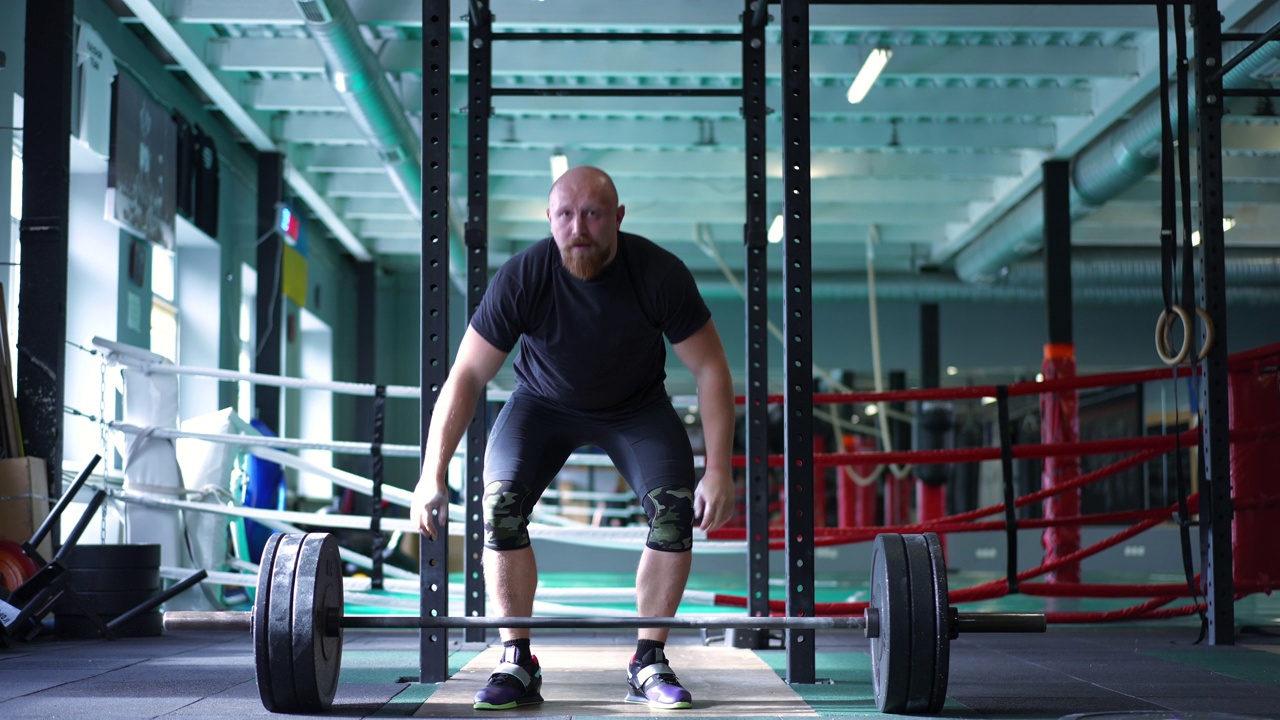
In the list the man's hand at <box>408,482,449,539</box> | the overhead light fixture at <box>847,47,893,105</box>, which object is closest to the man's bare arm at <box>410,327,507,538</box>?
the man's hand at <box>408,482,449,539</box>

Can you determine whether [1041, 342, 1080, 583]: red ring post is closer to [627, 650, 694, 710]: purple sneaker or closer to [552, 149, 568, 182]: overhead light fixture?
[552, 149, 568, 182]: overhead light fixture

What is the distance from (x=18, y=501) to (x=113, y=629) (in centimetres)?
63

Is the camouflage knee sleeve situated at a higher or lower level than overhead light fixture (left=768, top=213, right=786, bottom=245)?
lower

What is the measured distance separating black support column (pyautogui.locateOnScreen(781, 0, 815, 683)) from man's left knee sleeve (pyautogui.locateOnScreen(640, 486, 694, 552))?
31cm

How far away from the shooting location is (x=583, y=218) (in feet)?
8.33

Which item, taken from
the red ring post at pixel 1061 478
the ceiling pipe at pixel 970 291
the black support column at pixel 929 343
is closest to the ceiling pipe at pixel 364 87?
the red ring post at pixel 1061 478

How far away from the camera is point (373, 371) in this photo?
1320cm

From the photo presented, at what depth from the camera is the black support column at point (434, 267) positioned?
2850mm

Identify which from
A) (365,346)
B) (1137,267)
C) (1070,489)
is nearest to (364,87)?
(1070,489)

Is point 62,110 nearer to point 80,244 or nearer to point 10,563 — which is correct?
point 10,563

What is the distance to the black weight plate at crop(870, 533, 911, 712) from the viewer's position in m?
2.32

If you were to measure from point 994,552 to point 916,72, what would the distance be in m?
6.31

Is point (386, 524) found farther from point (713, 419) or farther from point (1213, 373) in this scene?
point (1213, 373)

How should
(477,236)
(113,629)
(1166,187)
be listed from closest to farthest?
(477,236), (1166,187), (113,629)
